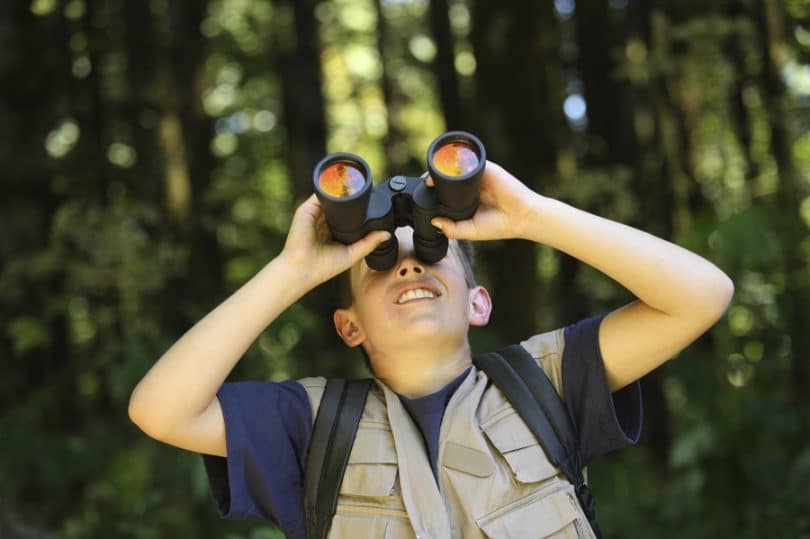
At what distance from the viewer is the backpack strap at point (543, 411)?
250cm

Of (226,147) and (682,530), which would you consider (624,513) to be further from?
(226,147)

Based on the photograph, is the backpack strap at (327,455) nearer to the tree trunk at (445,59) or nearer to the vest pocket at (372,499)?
the vest pocket at (372,499)

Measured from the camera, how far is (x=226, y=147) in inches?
506

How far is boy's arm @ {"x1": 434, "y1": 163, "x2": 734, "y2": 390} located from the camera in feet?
8.19

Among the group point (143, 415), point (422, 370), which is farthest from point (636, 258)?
point (143, 415)

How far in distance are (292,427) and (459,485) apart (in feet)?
1.33

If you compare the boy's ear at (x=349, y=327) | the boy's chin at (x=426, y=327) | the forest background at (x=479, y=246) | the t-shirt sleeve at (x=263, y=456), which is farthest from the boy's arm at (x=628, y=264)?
the forest background at (x=479, y=246)

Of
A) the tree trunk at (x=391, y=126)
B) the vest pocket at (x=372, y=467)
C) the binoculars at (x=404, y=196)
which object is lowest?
the vest pocket at (x=372, y=467)

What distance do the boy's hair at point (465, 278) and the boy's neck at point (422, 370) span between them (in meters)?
0.22

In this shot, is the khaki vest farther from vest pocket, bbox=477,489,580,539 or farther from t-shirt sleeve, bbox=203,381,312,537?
t-shirt sleeve, bbox=203,381,312,537

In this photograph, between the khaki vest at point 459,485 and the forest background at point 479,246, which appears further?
the forest background at point 479,246

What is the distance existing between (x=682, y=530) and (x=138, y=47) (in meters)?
5.37

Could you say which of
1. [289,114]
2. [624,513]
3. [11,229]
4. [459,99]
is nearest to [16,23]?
[11,229]

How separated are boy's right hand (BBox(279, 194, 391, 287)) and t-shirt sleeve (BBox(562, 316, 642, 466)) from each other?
0.50 m
